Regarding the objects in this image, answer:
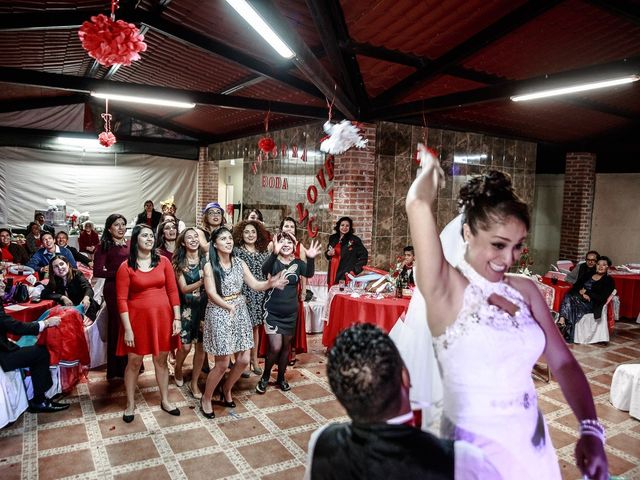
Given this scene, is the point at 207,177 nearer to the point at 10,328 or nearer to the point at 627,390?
the point at 10,328

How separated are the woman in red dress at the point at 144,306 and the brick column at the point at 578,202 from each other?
957 centimetres

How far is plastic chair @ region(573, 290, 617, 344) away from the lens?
6762 mm

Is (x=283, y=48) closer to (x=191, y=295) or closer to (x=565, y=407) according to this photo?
(x=191, y=295)

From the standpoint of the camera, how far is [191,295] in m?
4.57

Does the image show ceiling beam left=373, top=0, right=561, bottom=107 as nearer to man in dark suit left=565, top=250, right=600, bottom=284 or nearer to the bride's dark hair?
the bride's dark hair

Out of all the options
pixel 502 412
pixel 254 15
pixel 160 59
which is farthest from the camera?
pixel 160 59

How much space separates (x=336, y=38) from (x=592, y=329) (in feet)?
18.3

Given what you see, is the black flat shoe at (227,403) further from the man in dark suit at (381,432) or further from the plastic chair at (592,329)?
the plastic chair at (592,329)

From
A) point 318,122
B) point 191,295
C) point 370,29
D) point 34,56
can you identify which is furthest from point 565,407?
point 34,56

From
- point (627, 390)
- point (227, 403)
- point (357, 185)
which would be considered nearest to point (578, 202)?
point (357, 185)

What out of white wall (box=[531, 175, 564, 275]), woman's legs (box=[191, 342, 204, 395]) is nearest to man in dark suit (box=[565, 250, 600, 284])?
white wall (box=[531, 175, 564, 275])

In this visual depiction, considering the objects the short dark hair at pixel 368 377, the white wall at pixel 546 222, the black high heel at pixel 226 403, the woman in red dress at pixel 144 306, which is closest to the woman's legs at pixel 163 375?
the woman in red dress at pixel 144 306

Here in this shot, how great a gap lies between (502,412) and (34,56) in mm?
7419

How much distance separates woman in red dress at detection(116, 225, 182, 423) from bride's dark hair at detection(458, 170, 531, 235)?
121 inches
